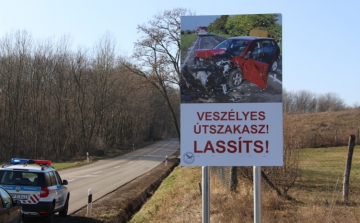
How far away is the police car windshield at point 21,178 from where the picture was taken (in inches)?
428

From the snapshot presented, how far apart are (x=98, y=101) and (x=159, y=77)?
3382cm

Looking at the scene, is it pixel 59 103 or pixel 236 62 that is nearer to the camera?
pixel 236 62

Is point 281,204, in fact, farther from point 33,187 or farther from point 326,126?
point 326,126

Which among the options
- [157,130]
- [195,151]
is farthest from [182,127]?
[157,130]

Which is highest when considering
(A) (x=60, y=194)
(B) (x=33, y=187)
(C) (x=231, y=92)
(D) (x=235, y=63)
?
(D) (x=235, y=63)

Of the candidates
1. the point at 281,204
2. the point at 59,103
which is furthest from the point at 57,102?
the point at 281,204

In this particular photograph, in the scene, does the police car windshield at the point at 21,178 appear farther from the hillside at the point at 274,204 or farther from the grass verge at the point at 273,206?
the grass verge at the point at 273,206

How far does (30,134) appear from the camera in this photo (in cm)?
5247

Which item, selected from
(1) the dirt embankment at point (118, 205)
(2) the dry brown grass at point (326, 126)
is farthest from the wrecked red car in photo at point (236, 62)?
(1) the dirt embankment at point (118, 205)

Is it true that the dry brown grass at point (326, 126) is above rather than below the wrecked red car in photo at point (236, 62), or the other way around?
below

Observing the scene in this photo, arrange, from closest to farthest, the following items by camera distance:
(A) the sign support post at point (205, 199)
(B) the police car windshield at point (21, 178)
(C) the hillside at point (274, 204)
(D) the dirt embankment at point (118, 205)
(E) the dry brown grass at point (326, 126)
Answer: (A) the sign support post at point (205, 199)
(C) the hillside at point (274, 204)
(B) the police car windshield at point (21, 178)
(D) the dirt embankment at point (118, 205)
(E) the dry brown grass at point (326, 126)

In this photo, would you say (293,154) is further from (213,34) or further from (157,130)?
(157,130)

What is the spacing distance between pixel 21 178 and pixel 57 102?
48.0m

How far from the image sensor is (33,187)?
10.7m
